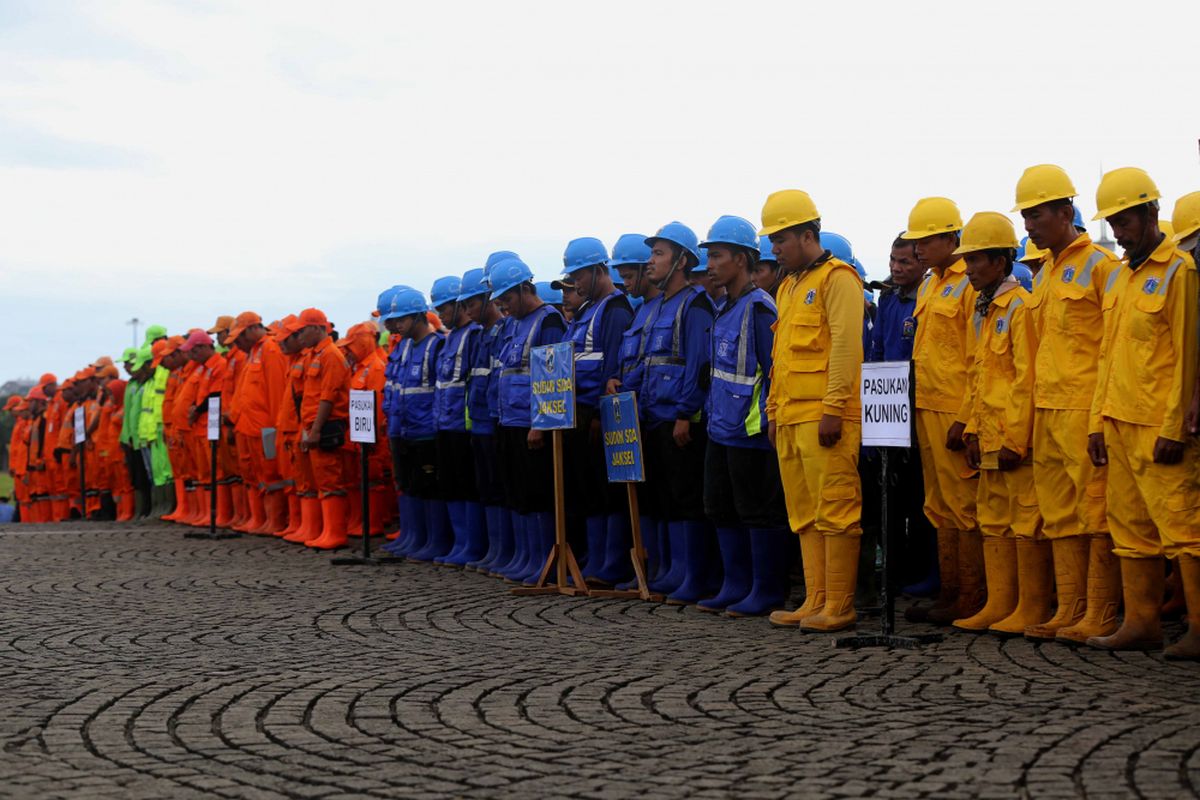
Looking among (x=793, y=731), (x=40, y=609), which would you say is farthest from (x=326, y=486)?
(x=793, y=731)

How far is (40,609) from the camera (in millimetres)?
11648

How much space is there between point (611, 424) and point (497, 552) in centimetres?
294

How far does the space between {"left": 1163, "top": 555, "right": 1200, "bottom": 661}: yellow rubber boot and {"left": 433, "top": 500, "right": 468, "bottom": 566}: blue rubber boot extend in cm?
806

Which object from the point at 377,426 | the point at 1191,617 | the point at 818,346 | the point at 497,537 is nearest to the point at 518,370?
the point at 497,537

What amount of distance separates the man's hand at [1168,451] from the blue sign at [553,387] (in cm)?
489

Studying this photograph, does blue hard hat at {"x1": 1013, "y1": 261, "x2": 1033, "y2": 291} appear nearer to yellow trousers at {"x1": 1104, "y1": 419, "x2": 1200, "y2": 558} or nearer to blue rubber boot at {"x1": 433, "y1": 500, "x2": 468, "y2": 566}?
yellow trousers at {"x1": 1104, "y1": 419, "x2": 1200, "y2": 558}

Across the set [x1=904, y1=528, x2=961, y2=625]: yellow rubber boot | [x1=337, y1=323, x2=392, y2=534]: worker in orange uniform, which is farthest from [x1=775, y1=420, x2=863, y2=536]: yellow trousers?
[x1=337, y1=323, x2=392, y2=534]: worker in orange uniform

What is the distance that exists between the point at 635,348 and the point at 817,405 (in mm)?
2411

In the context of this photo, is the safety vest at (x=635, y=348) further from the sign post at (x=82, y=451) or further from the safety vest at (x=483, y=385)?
the sign post at (x=82, y=451)

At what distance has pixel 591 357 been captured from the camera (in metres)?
12.6

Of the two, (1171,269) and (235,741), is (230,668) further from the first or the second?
(1171,269)

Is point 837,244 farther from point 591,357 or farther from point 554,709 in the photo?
point 554,709

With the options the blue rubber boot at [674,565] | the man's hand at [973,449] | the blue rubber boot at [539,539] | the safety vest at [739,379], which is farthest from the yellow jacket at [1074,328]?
the blue rubber boot at [539,539]

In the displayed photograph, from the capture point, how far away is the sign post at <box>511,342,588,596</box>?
12195mm
